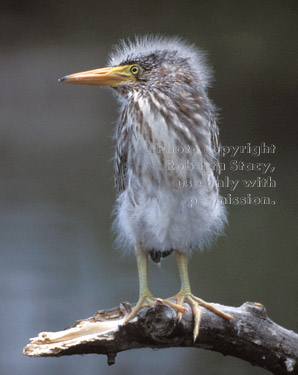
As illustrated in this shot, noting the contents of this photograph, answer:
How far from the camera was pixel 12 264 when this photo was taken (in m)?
1.66

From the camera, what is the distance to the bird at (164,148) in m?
1.36

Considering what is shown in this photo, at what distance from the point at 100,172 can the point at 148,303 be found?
18.5 inches

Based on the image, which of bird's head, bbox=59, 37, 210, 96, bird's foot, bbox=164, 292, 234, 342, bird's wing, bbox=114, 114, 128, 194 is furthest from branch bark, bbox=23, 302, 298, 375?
bird's head, bbox=59, 37, 210, 96

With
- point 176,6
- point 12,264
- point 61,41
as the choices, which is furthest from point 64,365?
point 176,6

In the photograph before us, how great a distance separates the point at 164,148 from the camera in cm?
135

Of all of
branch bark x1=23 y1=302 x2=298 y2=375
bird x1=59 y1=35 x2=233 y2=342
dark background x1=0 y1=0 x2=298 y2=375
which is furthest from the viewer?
dark background x1=0 y1=0 x2=298 y2=375

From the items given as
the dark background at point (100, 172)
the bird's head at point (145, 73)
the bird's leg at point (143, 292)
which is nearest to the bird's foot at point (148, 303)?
the bird's leg at point (143, 292)

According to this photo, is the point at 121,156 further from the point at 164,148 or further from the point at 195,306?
the point at 195,306

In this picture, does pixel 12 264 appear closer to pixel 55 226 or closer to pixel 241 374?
pixel 55 226

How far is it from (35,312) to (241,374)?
2.33 feet

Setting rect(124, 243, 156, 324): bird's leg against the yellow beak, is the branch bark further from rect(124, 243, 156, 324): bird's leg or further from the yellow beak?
the yellow beak

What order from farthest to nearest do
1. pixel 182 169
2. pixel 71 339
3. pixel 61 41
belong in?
pixel 61 41 < pixel 182 169 < pixel 71 339

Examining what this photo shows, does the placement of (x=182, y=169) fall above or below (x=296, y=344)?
above

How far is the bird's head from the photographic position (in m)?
1.38
